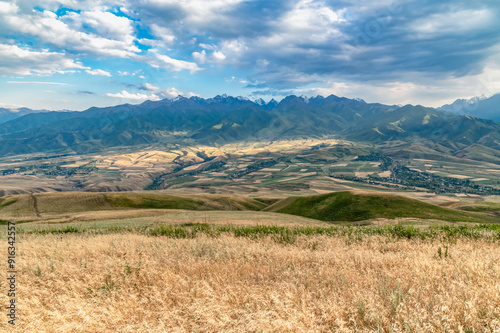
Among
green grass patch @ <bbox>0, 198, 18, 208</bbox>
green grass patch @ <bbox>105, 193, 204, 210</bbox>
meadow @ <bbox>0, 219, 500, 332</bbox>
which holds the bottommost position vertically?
green grass patch @ <bbox>105, 193, 204, 210</bbox>

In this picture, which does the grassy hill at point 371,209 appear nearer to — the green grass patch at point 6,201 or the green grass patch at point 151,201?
the green grass patch at point 151,201

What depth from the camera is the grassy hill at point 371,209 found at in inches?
2334

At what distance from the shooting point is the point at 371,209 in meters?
63.9

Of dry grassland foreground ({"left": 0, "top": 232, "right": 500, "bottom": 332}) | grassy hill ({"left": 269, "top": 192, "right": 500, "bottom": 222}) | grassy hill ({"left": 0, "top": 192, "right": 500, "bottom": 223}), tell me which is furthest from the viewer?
grassy hill ({"left": 0, "top": 192, "right": 500, "bottom": 223})

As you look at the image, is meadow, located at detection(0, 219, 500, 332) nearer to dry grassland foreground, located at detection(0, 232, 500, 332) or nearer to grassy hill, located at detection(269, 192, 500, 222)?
dry grassland foreground, located at detection(0, 232, 500, 332)

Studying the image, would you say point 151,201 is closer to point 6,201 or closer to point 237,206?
point 237,206

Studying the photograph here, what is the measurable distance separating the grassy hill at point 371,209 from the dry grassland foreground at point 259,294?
186 ft

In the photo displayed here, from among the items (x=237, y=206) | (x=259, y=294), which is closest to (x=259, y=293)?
(x=259, y=294)

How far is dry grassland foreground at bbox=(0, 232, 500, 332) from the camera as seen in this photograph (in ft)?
17.5

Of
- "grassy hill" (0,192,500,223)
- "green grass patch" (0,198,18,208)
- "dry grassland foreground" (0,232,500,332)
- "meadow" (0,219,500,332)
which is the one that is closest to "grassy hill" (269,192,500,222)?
"grassy hill" (0,192,500,223)

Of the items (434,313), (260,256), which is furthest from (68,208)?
(434,313)

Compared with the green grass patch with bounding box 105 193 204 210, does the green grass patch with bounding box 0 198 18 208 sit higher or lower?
higher

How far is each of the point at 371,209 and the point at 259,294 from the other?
65599 mm

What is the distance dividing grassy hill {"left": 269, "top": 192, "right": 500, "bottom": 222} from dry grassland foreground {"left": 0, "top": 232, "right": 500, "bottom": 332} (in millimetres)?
56694
